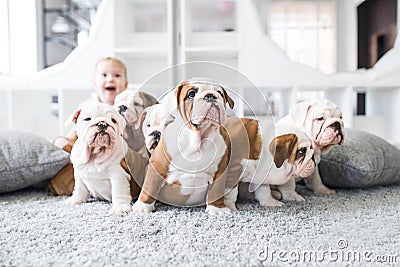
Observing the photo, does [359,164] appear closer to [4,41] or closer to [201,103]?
[201,103]

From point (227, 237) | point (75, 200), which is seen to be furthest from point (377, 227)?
point (75, 200)

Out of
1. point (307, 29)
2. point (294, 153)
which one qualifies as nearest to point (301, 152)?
point (294, 153)

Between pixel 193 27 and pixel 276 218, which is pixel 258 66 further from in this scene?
pixel 276 218

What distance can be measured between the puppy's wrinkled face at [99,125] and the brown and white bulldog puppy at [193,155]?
0.37ft

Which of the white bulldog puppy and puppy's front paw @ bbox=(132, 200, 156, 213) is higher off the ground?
the white bulldog puppy

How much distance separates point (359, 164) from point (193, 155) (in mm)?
576

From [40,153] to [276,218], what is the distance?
2.34 feet

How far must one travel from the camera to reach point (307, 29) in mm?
2186

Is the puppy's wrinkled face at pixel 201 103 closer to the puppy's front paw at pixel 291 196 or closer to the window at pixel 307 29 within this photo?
the puppy's front paw at pixel 291 196

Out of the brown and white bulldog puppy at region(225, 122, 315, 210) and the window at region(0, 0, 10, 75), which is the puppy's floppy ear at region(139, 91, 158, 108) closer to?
the brown and white bulldog puppy at region(225, 122, 315, 210)

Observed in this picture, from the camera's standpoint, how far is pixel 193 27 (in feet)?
7.11

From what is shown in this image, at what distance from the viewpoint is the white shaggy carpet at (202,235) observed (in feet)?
2.19

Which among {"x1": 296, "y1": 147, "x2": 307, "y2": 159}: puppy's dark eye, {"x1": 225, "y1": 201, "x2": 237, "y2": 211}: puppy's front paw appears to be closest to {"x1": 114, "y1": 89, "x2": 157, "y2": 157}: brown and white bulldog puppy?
{"x1": 225, "y1": 201, "x2": 237, "y2": 211}: puppy's front paw

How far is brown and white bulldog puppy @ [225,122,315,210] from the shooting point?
3.33ft
